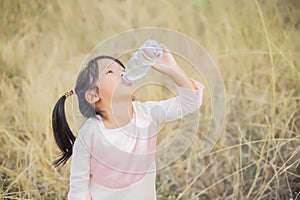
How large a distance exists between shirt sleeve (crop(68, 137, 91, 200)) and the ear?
0.37ft

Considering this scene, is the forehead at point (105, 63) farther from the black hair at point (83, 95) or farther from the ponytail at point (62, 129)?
the ponytail at point (62, 129)

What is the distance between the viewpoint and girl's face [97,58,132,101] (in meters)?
1.56

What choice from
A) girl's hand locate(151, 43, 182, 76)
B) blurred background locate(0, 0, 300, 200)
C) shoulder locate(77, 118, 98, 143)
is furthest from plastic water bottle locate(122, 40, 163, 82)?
blurred background locate(0, 0, 300, 200)

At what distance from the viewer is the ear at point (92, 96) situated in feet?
5.19

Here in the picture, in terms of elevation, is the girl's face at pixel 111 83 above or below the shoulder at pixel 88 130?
above

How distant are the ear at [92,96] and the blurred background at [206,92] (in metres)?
0.82

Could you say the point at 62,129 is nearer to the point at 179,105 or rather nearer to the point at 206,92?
the point at 179,105

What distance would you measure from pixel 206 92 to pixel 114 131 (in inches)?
37.1

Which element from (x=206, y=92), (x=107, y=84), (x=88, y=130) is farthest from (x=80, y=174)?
(x=206, y=92)

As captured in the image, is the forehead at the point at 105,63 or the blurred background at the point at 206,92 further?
the blurred background at the point at 206,92

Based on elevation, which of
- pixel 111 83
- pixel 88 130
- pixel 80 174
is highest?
pixel 111 83

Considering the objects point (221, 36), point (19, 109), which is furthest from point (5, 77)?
point (221, 36)

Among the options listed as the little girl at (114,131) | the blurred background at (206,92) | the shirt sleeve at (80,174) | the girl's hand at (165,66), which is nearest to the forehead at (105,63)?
the little girl at (114,131)

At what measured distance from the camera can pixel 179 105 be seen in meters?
1.61
